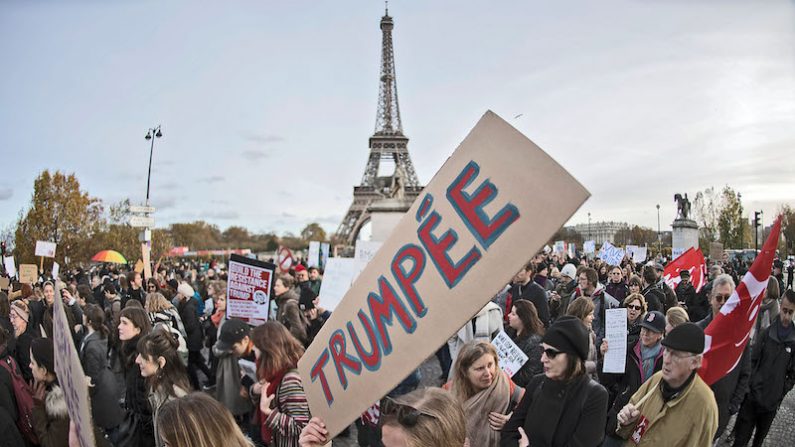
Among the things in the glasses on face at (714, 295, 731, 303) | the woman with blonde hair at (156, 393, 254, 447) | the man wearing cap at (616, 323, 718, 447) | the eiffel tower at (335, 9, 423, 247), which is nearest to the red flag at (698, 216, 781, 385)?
the man wearing cap at (616, 323, 718, 447)

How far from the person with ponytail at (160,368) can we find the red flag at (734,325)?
3250mm

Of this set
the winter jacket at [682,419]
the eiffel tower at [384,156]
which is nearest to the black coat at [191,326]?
the winter jacket at [682,419]

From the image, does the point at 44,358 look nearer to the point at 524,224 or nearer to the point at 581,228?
the point at 524,224

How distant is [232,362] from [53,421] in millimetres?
1524

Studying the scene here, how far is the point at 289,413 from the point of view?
318cm

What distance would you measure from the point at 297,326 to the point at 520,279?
285cm

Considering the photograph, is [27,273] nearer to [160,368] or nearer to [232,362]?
[232,362]

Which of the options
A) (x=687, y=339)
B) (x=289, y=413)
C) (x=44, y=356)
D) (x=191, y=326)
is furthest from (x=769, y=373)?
(x=191, y=326)

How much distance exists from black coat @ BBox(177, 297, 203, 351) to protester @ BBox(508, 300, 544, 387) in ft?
15.6

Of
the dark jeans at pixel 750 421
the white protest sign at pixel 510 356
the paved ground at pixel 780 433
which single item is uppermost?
the white protest sign at pixel 510 356

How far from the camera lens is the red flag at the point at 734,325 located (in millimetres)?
3205

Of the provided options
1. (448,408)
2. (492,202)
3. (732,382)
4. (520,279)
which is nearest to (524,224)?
(492,202)

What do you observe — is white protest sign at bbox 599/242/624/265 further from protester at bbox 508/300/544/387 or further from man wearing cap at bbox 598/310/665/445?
protester at bbox 508/300/544/387

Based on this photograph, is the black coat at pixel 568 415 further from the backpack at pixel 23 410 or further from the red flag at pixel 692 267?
the red flag at pixel 692 267
